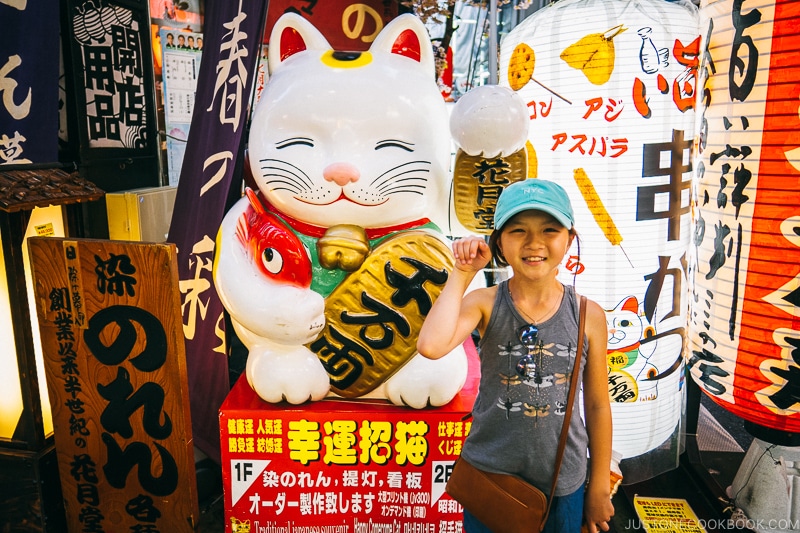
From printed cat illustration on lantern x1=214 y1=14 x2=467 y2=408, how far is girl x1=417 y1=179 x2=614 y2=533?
0.88 metres

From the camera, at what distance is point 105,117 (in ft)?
13.5

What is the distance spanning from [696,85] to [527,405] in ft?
8.07

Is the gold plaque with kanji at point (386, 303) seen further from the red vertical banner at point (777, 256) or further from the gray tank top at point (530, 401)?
the red vertical banner at point (777, 256)

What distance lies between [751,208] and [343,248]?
68.6 inches

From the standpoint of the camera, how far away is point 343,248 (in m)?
2.61

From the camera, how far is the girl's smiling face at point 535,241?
1667mm

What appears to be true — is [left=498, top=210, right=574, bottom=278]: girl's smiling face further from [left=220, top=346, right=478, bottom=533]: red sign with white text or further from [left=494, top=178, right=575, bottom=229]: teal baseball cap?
[left=220, top=346, right=478, bottom=533]: red sign with white text

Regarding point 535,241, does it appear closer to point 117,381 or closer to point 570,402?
point 570,402

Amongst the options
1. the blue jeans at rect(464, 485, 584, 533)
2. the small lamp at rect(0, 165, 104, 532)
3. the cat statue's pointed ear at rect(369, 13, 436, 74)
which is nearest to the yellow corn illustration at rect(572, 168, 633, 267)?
the cat statue's pointed ear at rect(369, 13, 436, 74)

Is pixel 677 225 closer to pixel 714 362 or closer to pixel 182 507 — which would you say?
pixel 714 362

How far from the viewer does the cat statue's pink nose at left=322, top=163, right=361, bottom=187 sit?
2.46 m

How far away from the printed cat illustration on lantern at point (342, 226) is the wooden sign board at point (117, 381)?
1.14 ft

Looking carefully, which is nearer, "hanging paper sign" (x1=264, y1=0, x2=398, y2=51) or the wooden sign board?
the wooden sign board

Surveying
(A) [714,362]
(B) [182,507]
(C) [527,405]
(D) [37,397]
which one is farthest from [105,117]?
(A) [714,362]
